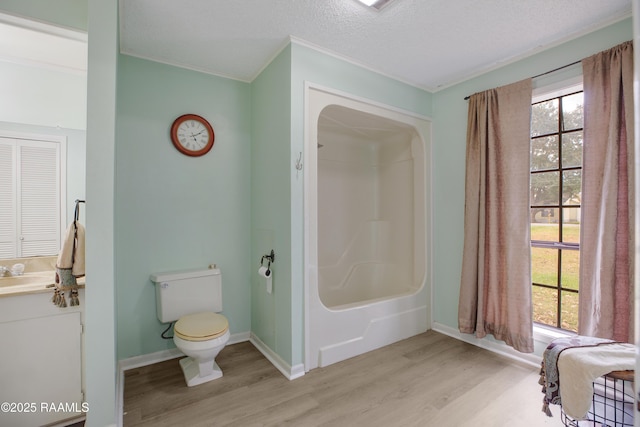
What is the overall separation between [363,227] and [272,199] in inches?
65.7

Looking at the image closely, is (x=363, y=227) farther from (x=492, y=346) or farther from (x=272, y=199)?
(x=492, y=346)

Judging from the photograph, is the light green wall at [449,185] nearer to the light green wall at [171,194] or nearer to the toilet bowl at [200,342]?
the light green wall at [171,194]

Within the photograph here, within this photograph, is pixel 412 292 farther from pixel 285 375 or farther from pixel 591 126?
pixel 591 126

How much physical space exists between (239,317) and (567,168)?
315 centimetres

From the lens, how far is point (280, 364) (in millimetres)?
2375

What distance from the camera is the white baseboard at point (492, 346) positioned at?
2.42 m

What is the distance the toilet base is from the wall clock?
1739 mm

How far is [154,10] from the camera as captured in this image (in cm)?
193

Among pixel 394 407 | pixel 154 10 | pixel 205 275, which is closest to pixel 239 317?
pixel 205 275

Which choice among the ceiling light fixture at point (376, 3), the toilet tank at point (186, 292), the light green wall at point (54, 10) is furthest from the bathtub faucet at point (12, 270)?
the ceiling light fixture at point (376, 3)

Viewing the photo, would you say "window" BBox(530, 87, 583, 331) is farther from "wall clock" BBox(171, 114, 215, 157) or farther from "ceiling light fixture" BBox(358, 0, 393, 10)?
"wall clock" BBox(171, 114, 215, 157)

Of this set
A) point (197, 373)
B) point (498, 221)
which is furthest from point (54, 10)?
point (498, 221)

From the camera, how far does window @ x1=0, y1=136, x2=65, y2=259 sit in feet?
6.76

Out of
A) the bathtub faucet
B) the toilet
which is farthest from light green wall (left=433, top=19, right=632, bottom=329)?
the bathtub faucet
